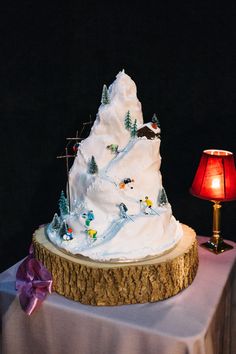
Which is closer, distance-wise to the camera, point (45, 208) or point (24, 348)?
point (24, 348)

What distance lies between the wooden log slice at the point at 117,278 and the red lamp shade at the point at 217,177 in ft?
1.31

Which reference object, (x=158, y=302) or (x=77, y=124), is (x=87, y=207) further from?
(x=77, y=124)

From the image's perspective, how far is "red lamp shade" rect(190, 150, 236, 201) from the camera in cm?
190

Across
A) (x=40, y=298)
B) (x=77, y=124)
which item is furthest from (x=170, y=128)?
(x=40, y=298)

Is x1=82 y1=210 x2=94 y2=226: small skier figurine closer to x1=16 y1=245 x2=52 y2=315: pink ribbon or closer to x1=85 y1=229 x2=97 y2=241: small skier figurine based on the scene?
x1=85 y1=229 x2=97 y2=241: small skier figurine

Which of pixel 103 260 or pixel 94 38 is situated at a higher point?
pixel 94 38

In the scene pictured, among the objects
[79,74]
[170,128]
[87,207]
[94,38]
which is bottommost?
[87,207]

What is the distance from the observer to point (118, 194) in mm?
1634

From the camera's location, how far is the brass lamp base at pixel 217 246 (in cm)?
202

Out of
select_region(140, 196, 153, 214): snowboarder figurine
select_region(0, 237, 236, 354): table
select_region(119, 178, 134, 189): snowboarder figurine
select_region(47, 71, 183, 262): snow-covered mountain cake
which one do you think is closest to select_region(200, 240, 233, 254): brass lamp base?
select_region(0, 237, 236, 354): table

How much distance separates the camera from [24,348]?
1.68 meters

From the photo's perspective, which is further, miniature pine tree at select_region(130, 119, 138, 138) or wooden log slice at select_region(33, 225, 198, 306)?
miniature pine tree at select_region(130, 119, 138, 138)

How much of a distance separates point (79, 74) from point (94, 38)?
217 mm

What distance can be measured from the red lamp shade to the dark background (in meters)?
0.35
